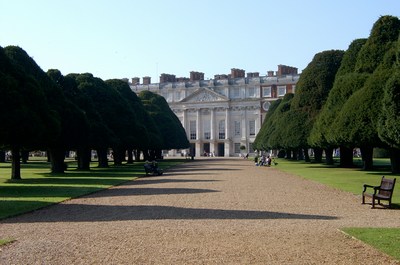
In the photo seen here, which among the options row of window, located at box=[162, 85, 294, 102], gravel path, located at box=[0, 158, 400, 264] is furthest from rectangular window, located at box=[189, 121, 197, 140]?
gravel path, located at box=[0, 158, 400, 264]

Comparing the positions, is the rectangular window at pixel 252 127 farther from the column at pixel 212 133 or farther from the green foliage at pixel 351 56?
the green foliage at pixel 351 56

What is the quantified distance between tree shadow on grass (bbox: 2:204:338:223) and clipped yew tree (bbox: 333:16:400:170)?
1660 cm

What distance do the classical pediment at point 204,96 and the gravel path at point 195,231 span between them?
11394 cm

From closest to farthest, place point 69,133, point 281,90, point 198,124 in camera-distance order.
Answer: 1. point 69,133
2. point 281,90
3. point 198,124

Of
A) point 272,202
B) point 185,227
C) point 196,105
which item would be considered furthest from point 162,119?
point 185,227

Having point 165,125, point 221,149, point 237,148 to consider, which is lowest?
point 221,149

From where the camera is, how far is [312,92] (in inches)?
2089

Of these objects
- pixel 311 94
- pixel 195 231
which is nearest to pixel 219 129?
pixel 311 94

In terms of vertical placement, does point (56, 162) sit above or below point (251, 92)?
below

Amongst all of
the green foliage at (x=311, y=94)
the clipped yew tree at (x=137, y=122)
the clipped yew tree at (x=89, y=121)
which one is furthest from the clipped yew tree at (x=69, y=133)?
the green foliage at (x=311, y=94)

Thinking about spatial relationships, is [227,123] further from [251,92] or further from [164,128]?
[164,128]

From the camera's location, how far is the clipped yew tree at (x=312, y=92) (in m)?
52.1

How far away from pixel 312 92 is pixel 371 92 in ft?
67.5

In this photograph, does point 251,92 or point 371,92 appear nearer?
point 371,92
